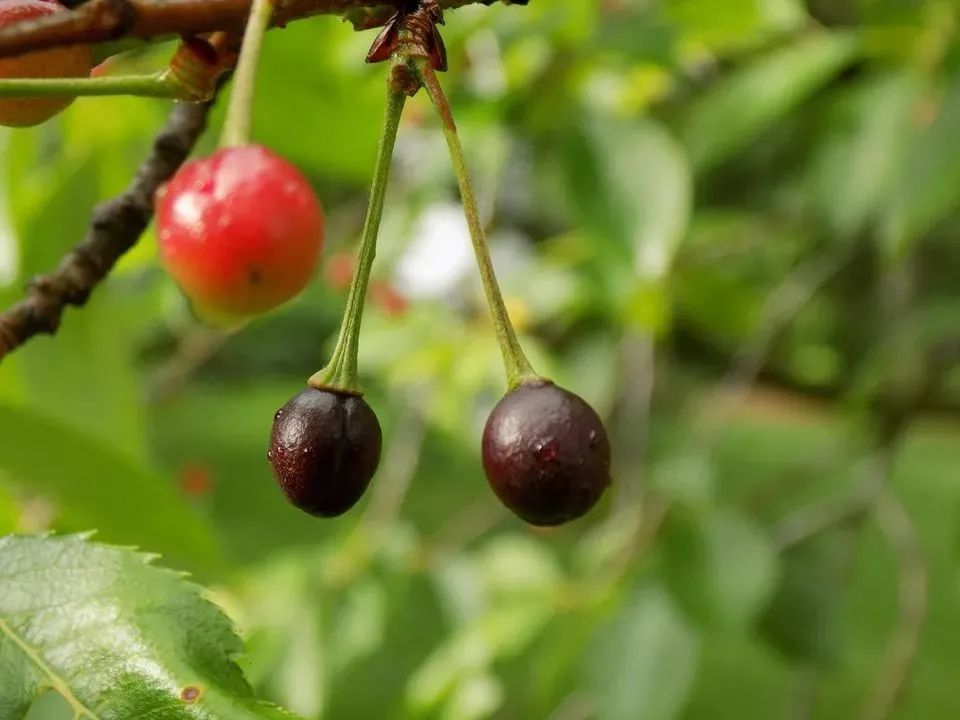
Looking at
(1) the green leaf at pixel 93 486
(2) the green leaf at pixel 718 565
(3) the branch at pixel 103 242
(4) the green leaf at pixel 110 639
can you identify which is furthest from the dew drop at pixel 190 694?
(2) the green leaf at pixel 718 565

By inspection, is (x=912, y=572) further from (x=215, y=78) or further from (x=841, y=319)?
(x=215, y=78)

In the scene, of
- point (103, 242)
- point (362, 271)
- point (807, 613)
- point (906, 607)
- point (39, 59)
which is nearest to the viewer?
point (362, 271)

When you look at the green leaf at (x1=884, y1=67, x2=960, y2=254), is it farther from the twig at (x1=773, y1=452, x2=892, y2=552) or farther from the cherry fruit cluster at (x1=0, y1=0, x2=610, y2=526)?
the cherry fruit cluster at (x1=0, y1=0, x2=610, y2=526)

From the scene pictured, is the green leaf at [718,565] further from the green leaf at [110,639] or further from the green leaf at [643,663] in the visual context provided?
the green leaf at [110,639]

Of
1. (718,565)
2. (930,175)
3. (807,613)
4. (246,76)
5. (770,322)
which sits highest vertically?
(246,76)

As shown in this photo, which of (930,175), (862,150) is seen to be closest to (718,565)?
(930,175)

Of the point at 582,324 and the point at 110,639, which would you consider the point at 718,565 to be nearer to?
the point at 582,324

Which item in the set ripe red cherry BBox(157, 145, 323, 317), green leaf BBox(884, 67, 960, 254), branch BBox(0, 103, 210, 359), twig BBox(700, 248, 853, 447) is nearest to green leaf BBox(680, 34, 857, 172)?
green leaf BBox(884, 67, 960, 254)
